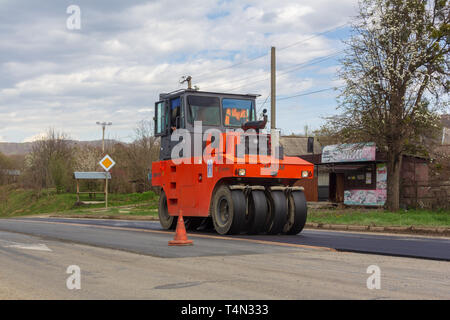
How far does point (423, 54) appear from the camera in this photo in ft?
90.5

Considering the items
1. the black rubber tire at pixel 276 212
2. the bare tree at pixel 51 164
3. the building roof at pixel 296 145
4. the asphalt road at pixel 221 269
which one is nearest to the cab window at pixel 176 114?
the black rubber tire at pixel 276 212

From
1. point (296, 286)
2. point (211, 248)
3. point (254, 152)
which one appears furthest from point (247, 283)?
point (254, 152)

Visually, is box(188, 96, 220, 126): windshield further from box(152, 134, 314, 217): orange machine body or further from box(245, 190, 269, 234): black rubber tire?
box(245, 190, 269, 234): black rubber tire

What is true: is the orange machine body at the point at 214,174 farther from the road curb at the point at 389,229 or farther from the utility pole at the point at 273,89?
Answer: the utility pole at the point at 273,89

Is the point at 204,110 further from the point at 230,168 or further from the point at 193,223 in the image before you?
the point at 193,223

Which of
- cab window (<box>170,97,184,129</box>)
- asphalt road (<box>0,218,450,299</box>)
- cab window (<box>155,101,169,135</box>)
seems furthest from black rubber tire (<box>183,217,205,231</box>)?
asphalt road (<box>0,218,450,299</box>)

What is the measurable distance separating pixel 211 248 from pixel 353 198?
74.7ft

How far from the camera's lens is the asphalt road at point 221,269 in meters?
6.86

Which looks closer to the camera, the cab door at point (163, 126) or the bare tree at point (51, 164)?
the cab door at point (163, 126)

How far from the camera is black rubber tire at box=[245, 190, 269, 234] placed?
14.8 m

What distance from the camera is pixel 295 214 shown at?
600 inches

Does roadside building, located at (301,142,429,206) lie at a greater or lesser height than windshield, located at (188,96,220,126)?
lesser

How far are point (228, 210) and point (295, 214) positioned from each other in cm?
178

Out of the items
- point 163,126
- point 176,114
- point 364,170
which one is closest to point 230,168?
point 176,114
